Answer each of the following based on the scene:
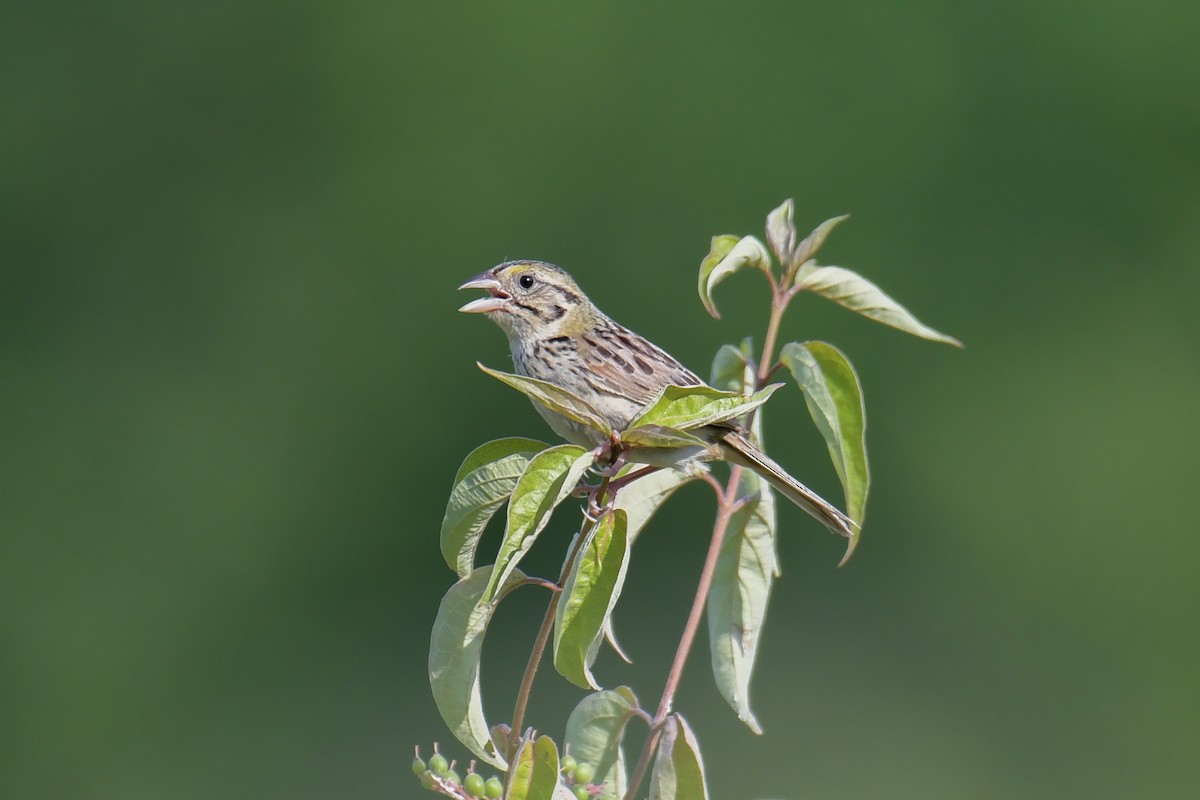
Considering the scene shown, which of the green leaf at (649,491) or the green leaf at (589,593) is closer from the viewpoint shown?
the green leaf at (589,593)

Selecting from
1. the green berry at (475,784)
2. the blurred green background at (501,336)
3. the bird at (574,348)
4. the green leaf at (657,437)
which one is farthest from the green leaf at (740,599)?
the blurred green background at (501,336)

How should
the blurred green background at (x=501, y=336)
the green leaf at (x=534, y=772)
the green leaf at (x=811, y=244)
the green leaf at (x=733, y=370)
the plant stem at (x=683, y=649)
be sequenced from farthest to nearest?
the blurred green background at (x=501, y=336)
the green leaf at (x=733, y=370)
the green leaf at (x=811, y=244)
the plant stem at (x=683, y=649)
the green leaf at (x=534, y=772)

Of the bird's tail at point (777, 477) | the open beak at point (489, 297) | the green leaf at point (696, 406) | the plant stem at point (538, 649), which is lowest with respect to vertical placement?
the plant stem at point (538, 649)

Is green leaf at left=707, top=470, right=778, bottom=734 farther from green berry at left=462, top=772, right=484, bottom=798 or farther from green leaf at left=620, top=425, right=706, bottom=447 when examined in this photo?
green berry at left=462, top=772, right=484, bottom=798

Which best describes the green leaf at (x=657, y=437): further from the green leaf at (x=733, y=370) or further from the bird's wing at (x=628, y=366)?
the bird's wing at (x=628, y=366)

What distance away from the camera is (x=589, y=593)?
7.81 ft

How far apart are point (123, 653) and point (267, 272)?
3.91 meters

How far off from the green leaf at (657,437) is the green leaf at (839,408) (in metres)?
0.25

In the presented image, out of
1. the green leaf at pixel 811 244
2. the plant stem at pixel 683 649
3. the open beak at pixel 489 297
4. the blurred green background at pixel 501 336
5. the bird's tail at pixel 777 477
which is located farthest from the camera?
the blurred green background at pixel 501 336

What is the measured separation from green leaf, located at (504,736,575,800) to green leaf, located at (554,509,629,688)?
0.17 m

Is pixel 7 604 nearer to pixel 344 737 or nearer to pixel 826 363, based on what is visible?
pixel 344 737

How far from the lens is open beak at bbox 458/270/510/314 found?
4.06 m

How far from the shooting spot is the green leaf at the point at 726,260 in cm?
269

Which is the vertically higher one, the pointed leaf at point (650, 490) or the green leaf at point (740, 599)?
the pointed leaf at point (650, 490)
